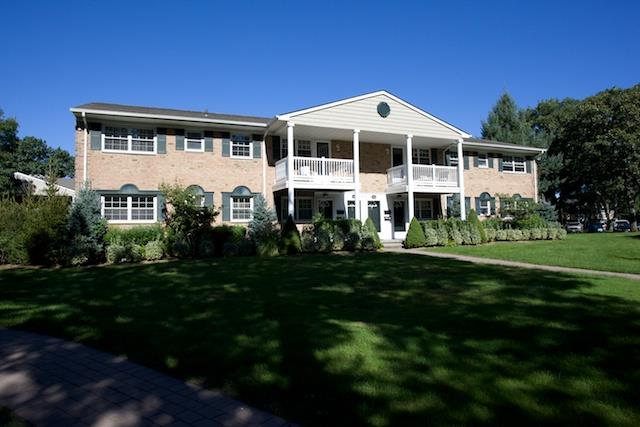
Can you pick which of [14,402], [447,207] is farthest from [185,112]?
[14,402]

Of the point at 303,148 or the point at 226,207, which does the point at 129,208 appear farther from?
the point at 303,148

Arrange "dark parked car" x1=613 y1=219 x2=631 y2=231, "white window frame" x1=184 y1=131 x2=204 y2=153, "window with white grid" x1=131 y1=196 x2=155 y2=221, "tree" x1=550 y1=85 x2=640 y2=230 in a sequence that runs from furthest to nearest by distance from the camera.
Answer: "dark parked car" x1=613 y1=219 x2=631 y2=231, "tree" x1=550 y1=85 x2=640 y2=230, "white window frame" x1=184 y1=131 x2=204 y2=153, "window with white grid" x1=131 y1=196 x2=155 y2=221

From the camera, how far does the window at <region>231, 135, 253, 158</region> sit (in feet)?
70.0

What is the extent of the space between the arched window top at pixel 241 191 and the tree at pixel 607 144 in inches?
1128

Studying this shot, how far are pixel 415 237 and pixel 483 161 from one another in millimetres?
11132

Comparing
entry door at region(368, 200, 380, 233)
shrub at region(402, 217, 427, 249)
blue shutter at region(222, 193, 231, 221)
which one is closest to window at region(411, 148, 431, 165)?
entry door at region(368, 200, 380, 233)

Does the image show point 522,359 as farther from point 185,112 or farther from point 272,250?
point 185,112

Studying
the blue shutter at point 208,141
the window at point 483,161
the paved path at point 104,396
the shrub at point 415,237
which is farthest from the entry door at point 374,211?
the paved path at point 104,396

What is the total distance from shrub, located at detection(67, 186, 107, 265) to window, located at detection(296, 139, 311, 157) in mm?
10527

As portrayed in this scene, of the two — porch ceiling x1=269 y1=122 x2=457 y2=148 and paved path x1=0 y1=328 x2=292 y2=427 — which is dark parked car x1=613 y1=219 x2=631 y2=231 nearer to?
porch ceiling x1=269 y1=122 x2=457 y2=148

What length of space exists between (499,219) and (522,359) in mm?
24386

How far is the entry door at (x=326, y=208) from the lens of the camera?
917 inches

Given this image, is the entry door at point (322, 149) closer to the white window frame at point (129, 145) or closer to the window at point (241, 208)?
the window at point (241, 208)

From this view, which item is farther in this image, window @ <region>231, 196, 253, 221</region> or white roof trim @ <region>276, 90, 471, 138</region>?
window @ <region>231, 196, 253, 221</region>
